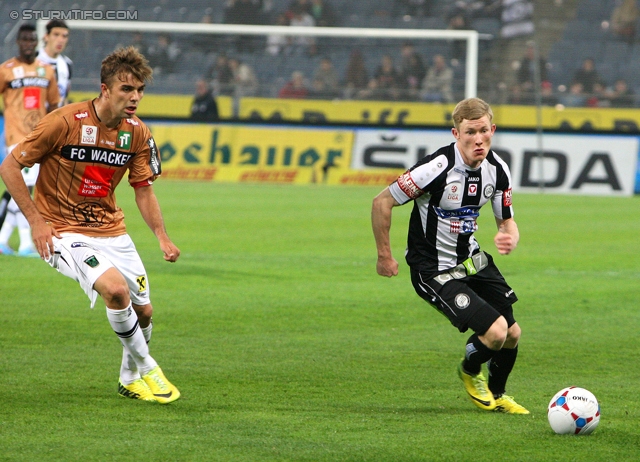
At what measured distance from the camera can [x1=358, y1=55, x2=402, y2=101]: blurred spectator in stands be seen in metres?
25.3

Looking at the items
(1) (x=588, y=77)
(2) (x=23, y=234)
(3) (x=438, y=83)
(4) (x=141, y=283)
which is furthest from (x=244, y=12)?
(4) (x=141, y=283)

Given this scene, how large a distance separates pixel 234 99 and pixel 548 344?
18.7 meters

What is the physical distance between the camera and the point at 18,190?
18.4ft

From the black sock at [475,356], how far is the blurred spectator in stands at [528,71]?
2074 centimetres

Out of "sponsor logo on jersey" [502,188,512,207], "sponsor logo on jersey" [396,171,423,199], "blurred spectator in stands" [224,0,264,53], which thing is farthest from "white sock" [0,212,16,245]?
"blurred spectator in stands" [224,0,264,53]

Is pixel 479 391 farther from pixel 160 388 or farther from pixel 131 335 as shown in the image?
pixel 131 335

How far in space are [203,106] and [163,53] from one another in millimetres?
3209

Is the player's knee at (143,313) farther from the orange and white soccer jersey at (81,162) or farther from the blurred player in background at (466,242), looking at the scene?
the blurred player in background at (466,242)

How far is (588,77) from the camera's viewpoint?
26.4 metres

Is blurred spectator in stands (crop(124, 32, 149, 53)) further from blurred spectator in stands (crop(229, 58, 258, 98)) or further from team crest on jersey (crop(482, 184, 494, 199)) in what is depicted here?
team crest on jersey (crop(482, 184, 494, 199))

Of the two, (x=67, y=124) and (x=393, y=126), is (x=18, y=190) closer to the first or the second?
(x=67, y=124)

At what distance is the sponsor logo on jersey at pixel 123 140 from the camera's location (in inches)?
230

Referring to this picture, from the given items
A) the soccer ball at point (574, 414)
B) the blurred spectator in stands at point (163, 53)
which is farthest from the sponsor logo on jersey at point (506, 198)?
the blurred spectator in stands at point (163, 53)

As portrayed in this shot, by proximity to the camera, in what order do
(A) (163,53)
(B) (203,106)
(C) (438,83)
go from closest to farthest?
1. (B) (203,106)
2. (C) (438,83)
3. (A) (163,53)
